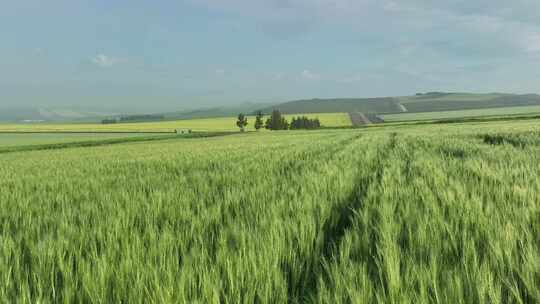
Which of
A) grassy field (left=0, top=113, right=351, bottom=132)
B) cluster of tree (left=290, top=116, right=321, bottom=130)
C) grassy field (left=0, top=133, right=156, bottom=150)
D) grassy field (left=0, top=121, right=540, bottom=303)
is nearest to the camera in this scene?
grassy field (left=0, top=121, right=540, bottom=303)

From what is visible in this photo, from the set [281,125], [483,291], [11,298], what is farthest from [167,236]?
[281,125]

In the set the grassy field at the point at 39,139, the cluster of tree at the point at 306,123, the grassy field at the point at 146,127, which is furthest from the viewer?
the cluster of tree at the point at 306,123

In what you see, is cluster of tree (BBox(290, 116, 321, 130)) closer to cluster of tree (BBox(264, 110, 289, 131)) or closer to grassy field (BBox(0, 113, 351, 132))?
grassy field (BBox(0, 113, 351, 132))

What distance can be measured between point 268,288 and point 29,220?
1.85 m

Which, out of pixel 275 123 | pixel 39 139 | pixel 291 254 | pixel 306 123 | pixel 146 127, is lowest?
pixel 291 254

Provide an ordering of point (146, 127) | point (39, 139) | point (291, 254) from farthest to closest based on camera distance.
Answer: point (146, 127), point (39, 139), point (291, 254)

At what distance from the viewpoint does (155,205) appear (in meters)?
2.29

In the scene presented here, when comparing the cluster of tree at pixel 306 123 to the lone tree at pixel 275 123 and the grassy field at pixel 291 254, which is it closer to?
the lone tree at pixel 275 123

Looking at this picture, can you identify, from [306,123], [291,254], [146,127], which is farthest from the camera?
[306,123]

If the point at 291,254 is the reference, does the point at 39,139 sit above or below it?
above

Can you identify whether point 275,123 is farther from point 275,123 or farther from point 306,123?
point 306,123

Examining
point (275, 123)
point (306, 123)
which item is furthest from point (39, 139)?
point (306, 123)

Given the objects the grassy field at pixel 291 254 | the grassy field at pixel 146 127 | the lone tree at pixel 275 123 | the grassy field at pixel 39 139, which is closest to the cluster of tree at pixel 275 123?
the lone tree at pixel 275 123

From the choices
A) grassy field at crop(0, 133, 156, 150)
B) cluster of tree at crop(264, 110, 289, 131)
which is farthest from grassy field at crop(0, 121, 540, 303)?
cluster of tree at crop(264, 110, 289, 131)
